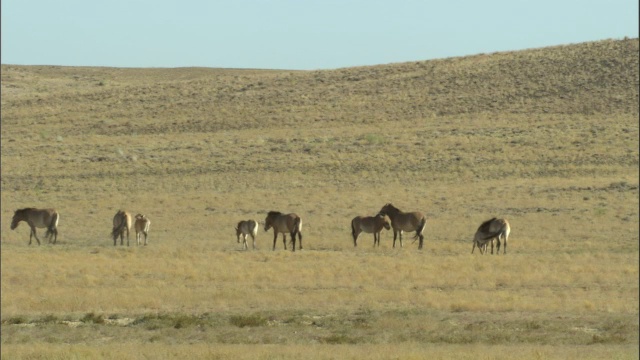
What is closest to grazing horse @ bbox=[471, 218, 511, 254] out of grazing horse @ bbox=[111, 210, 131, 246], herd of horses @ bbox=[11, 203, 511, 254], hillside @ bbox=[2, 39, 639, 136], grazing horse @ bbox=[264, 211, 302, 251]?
herd of horses @ bbox=[11, 203, 511, 254]

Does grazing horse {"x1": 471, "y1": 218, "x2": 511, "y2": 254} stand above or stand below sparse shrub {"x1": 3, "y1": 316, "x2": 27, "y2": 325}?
above

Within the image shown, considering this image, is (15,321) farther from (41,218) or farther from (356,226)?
(41,218)

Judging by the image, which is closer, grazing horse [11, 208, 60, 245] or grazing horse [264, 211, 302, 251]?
grazing horse [264, 211, 302, 251]

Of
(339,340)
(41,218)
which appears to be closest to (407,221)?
(41,218)

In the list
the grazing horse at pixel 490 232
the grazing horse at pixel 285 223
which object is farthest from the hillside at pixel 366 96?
the grazing horse at pixel 490 232

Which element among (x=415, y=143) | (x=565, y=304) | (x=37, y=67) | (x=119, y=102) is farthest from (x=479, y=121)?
(x=37, y=67)

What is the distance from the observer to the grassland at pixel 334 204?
18.7 metres

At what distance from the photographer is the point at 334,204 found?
44.2 m

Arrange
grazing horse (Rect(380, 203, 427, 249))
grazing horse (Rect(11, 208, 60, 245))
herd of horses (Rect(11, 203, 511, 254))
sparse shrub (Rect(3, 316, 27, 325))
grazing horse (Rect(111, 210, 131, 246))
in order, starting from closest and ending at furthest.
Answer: sparse shrub (Rect(3, 316, 27, 325)) < herd of horses (Rect(11, 203, 511, 254)) < grazing horse (Rect(380, 203, 427, 249)) < grazing horse (Rect(111, 210, 131, 246)) < grazing horse (Rect(11, 208, 60, 245))

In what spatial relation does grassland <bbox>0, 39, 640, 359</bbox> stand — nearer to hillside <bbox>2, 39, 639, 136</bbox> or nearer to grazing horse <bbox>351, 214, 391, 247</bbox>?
hillside <bbox>2, 39, 639, 136</bbox>

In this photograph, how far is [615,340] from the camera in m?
17.8

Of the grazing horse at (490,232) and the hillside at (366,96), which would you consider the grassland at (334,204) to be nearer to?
the hillside at (366,96)

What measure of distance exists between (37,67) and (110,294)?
301ft

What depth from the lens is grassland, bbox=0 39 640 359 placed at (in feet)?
61.4
